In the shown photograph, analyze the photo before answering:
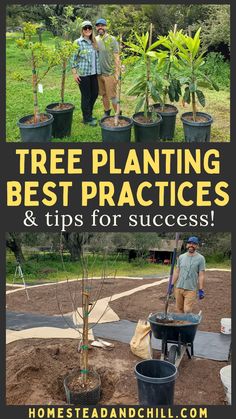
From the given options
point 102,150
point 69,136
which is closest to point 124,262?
point 69,136

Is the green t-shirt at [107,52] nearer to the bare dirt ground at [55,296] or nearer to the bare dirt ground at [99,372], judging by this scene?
the bare dirt ground at [55,296]

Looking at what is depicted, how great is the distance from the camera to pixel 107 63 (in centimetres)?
717

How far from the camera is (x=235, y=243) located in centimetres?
582

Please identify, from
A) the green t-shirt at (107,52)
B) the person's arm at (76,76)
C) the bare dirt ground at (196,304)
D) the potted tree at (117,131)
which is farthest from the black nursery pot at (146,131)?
the bare dirt ground at (196,304)

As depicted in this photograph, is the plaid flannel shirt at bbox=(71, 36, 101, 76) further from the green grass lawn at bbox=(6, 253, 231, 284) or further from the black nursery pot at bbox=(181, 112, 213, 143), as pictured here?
the green grass lawn at bbox=(6, 253, 231, 284)

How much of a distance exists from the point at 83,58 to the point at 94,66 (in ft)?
0.70

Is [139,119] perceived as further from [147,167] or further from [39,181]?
[39,181]

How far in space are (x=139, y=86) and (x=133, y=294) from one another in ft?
13.2

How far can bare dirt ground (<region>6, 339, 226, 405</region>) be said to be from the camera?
4711mm

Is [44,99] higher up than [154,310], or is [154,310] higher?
[44,99]

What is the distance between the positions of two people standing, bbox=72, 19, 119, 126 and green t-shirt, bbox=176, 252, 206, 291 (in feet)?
8.55

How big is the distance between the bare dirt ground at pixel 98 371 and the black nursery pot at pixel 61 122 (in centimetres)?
291

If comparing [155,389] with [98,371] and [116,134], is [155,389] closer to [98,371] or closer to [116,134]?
[98,371]

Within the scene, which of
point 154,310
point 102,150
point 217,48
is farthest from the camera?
point 217,48
